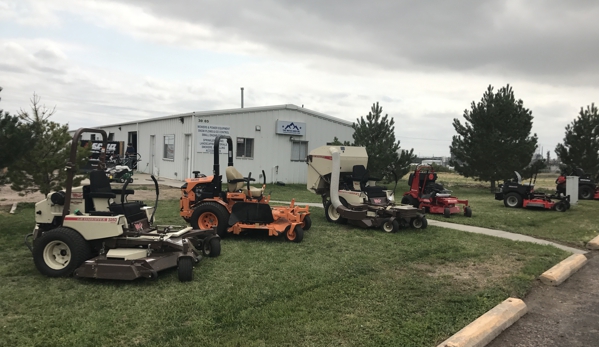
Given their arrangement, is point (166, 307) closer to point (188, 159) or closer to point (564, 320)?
point (564, 320)

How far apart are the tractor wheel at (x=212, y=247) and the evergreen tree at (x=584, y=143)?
922 inches

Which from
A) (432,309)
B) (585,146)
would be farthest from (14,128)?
(585,146)

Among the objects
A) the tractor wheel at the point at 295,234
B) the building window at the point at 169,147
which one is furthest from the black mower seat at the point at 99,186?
the building window at the point at 169,147

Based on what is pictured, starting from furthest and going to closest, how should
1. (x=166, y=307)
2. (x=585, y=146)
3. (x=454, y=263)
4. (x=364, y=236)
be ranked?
(x=585, y=146)
(x=364, y=236)
(x=454, y=263)
(x=166, y=307)

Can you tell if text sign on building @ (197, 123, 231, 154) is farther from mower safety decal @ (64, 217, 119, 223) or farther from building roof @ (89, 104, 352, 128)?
mower safety decal @ (64, 217, 119, 223)

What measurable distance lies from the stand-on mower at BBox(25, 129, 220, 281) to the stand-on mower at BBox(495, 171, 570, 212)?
13442 mm

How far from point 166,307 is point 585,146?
26.8 m

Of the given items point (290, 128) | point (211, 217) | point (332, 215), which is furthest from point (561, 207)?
point (290, 128)

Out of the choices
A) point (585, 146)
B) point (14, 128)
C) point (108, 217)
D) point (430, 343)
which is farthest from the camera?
point (585, 146)

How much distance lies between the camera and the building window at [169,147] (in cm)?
2289

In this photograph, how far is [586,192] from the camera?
21.0 m

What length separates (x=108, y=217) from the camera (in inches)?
244

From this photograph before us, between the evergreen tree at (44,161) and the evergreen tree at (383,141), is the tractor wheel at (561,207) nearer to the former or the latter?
the evergreen tree at (383,141)

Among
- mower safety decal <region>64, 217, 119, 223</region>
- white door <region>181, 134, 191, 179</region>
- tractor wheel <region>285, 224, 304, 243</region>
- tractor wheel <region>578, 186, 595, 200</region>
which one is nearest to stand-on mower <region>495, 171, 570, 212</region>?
tractor wheel <region>578, 186, 595, 200</region>
